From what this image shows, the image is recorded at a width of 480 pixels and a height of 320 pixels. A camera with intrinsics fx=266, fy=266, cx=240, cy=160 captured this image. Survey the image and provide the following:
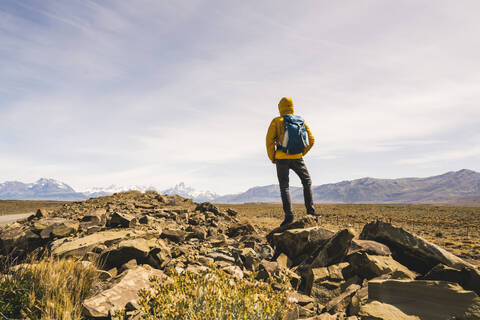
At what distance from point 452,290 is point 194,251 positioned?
4.56 metres

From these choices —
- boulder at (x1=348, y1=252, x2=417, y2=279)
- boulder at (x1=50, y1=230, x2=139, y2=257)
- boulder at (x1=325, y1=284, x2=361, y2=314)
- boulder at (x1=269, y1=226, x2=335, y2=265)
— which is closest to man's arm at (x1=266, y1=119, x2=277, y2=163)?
boulder at (x1=269, y1=226, x2=335, y2=265)

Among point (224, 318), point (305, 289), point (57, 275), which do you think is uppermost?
point (57, 275)

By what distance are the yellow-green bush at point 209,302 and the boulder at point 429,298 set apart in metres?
1.30

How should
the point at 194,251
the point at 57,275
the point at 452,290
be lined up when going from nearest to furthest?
the point at 452,290 → the point at 57,275 → the point at 194,251

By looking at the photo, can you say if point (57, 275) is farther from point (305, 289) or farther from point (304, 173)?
point (304, 173)

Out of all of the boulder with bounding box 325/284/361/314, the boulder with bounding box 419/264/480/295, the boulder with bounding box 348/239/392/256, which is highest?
the boulder with bounding box 348/239/392/256

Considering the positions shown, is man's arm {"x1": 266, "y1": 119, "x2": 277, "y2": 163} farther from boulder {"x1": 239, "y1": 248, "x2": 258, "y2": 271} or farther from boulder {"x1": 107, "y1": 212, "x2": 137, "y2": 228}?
boulder {"x1": 107, "y1": 212, "x2": 137, "y2": 228}

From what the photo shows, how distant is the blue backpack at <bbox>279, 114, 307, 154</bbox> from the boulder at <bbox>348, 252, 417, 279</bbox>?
10.2ft

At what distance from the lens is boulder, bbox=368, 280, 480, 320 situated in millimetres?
3069

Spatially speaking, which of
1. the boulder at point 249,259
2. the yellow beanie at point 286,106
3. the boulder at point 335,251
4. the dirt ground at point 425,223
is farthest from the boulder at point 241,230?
the yellow beanie at point 286,106

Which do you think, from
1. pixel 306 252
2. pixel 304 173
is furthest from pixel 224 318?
pixel 304 173

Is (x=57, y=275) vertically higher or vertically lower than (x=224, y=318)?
higher

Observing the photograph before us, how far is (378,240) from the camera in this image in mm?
5320

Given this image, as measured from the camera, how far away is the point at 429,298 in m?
3.30
